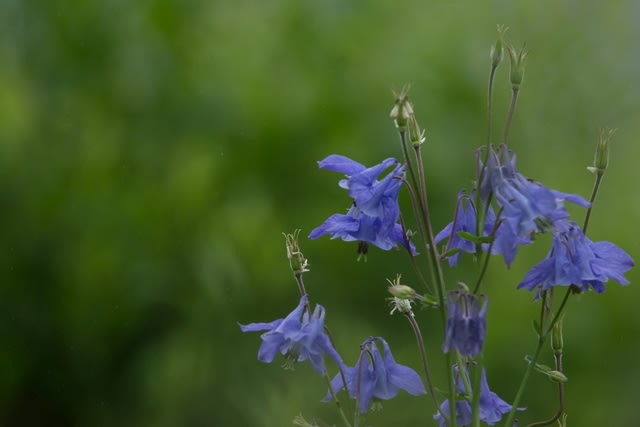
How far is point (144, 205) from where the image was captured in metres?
2.51

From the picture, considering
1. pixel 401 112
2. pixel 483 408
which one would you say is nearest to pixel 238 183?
pixel 483 408

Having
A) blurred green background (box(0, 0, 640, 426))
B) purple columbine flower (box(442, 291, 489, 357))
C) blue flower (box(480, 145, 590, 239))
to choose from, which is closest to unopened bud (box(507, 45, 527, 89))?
blue flower (box(480, 145, 590, 239))

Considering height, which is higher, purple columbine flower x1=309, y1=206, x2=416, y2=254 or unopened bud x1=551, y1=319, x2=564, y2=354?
purple columbine flower x1=309, y1=206, x2=416, y2=254

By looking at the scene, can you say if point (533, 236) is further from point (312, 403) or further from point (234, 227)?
point (234, 227)

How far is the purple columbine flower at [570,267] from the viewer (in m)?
0.86

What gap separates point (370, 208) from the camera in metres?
0.87

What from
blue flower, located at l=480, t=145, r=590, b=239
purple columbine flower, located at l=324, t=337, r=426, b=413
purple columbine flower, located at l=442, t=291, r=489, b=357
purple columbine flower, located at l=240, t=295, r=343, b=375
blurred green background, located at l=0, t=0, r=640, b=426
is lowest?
blurred green background, located at l=0, t=0, r=640, b=426

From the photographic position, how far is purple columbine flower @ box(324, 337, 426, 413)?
0.95m

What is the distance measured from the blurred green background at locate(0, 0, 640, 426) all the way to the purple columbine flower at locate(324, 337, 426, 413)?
1268 millimetres

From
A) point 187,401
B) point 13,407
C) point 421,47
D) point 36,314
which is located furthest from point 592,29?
point 13,407

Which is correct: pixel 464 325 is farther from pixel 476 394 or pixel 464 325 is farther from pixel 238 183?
pixel 238 183

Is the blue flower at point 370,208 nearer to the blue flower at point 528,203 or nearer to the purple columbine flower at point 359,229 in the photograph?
the purple columbine flower at point 359,229

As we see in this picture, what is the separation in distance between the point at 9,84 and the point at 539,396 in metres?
1.72

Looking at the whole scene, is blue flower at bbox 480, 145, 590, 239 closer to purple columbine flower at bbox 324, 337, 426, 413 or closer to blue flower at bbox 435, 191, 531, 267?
blue flower at bbox 435, 191, 531, 267
